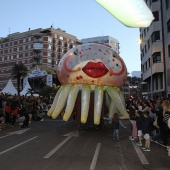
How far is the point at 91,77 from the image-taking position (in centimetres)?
1272

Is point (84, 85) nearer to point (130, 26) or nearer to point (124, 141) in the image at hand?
point (124, 141)

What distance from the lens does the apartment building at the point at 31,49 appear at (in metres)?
84.1

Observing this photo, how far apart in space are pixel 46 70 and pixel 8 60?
126 feet

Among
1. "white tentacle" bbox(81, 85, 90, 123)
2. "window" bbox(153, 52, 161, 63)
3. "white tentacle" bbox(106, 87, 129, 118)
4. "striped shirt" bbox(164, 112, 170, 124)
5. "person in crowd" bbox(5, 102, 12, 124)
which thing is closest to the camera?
"striped shirt" bbox(164, 112, 170, 124)

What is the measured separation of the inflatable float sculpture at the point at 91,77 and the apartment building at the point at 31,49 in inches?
2829

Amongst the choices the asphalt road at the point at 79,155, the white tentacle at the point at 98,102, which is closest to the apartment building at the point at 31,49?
the white tentacle at the point at 98,102

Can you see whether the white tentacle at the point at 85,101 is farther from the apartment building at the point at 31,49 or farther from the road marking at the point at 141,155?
the apartment building at the point at 31,49

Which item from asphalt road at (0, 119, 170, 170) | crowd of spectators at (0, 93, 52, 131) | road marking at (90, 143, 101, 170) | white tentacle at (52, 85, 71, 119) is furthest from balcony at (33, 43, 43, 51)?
road marking at (90, 143, 101, 170)

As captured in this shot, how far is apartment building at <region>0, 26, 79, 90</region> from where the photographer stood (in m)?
84.1

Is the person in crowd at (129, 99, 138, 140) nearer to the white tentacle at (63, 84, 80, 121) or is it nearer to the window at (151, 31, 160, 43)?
the white tentacle at (63, 84, 80, 121)

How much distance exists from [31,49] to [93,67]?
2947 inches

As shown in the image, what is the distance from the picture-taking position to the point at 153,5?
31484 millimetres

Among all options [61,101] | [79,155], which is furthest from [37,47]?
[79,155]

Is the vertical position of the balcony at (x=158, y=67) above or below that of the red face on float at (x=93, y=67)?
above
